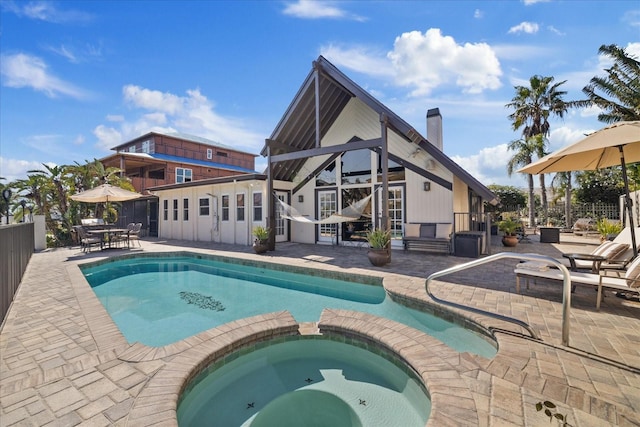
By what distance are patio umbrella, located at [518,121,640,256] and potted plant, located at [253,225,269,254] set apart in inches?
265

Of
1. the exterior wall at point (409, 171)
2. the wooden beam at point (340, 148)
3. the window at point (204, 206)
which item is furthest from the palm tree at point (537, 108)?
the window at point (204, 206)

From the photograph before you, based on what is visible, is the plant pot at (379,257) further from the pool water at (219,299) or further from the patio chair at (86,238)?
the patio chair at (86,238)

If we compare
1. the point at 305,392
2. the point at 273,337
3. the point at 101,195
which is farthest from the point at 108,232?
the point at 305,392

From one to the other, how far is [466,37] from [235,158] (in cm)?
2288

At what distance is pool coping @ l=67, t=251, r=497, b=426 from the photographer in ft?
6.35

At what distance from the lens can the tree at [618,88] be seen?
12.1 meters

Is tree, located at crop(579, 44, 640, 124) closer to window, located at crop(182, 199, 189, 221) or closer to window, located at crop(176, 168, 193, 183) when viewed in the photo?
window, located at crop(182, 199, 189, 221)

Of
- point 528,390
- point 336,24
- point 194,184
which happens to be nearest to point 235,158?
point 194,184

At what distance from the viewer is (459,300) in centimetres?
413

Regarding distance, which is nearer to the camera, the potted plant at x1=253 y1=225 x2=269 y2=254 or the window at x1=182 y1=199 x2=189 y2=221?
the potted plant at x1=253 y1=225 x2=269 y2=254

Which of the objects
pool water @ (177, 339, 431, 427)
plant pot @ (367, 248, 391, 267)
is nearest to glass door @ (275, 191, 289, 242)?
plant pot @ (367, 248, 391, 267)

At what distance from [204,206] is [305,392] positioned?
456 inches

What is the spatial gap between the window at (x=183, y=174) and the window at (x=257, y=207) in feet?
40.6

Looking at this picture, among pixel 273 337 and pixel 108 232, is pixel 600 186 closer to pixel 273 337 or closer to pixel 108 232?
pixel 273 337
